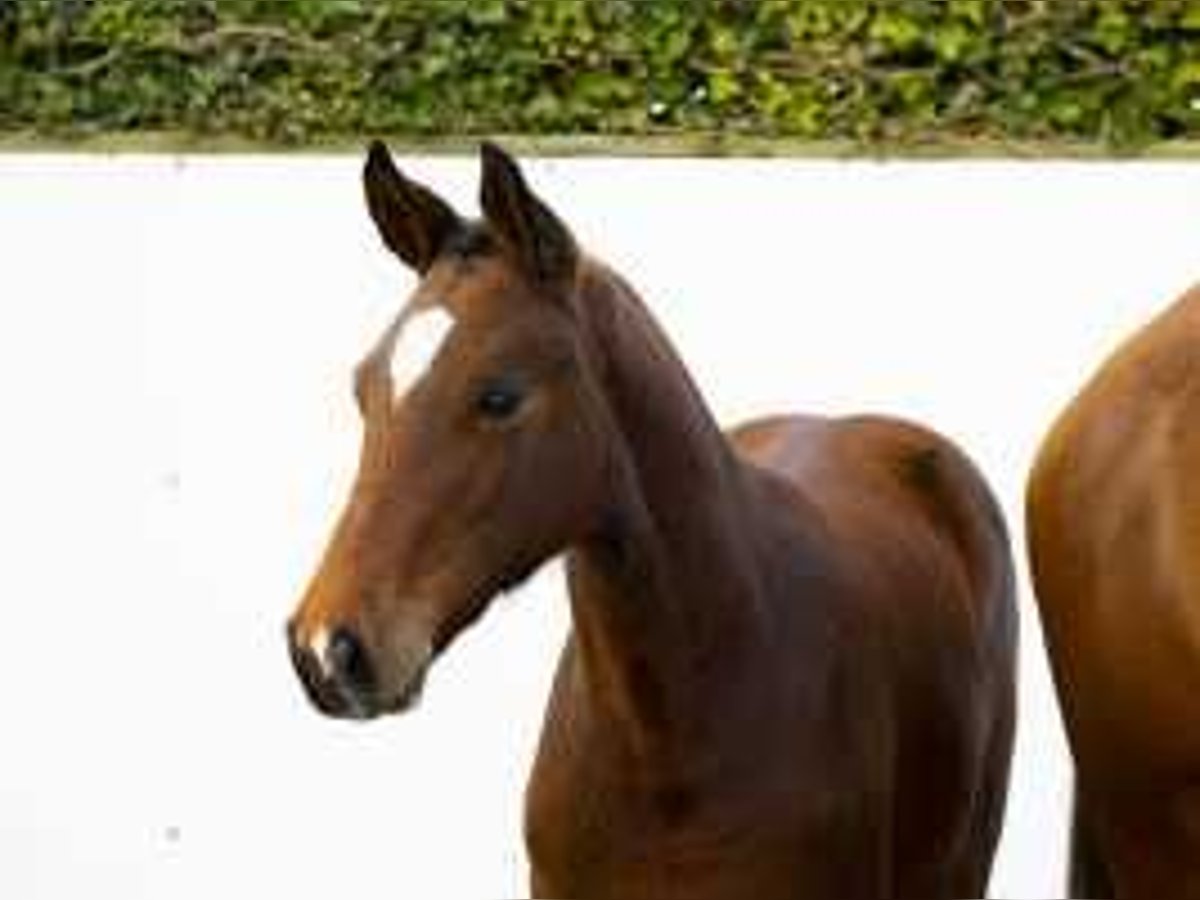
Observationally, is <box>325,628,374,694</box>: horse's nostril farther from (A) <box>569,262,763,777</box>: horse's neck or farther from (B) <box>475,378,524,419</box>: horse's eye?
(A) <box>569,262,763,777</box>: horse's neck

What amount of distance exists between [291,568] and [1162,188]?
4.59ft

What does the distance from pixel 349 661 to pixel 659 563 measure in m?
0.59

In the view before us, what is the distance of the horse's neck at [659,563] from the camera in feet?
11.3

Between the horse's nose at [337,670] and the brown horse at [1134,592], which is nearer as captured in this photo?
the horse's nose at [337,670]

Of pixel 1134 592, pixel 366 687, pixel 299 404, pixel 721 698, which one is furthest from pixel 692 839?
pixel 299 404

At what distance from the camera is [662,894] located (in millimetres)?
3594

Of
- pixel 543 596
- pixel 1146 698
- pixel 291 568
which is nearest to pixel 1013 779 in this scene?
pixel 543 596

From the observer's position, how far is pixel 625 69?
5.14 m

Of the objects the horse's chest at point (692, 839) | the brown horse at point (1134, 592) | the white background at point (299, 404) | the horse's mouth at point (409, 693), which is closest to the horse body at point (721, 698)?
the horse's chest at point (692, 839)

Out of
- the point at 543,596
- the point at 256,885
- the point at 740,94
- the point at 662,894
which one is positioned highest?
the point at 740,94

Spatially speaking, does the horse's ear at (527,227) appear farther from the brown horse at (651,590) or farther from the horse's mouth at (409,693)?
the horse's mouth at (409,693)

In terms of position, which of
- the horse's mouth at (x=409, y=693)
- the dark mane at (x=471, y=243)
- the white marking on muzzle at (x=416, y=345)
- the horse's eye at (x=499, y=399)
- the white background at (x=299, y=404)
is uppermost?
the dark mane at (x=471, y=243)

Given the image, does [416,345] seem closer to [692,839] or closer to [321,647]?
[321,647]

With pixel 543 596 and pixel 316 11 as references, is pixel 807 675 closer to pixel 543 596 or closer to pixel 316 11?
pixel 543 596
